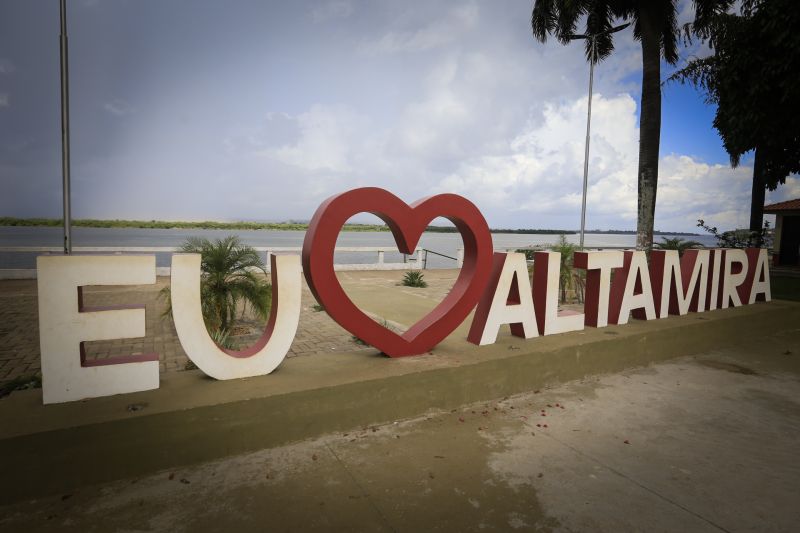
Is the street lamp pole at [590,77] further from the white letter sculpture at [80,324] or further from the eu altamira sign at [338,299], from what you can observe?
the white letter sculpture at [80,324]

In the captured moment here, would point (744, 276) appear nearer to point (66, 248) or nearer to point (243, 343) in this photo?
point (243, 343)

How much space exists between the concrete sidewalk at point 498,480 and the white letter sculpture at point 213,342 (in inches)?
26.9

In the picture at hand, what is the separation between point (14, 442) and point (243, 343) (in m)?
4.10

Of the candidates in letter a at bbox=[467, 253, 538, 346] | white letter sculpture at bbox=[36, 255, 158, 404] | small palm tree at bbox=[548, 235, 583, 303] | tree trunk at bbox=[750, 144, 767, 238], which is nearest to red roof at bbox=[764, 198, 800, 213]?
tree trunk at bbox=[750, 144, 767, 238]

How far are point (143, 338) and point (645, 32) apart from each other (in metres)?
15.6

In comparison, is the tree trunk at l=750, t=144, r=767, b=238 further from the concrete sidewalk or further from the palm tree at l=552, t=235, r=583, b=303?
the concrete sidewalk

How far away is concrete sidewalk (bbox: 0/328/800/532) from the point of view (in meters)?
2.48

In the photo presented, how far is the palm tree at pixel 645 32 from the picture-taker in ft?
41.3

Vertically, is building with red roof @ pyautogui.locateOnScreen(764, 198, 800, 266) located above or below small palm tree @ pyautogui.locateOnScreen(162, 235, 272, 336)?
above

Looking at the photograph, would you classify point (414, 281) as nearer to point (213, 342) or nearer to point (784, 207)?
point (213, 342)

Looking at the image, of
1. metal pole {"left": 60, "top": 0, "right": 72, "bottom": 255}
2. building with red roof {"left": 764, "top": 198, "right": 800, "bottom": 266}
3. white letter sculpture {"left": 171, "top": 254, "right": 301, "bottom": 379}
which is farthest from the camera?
building with red roof {"left": 764, "top": 198, "right": 800, "bottom": 266}

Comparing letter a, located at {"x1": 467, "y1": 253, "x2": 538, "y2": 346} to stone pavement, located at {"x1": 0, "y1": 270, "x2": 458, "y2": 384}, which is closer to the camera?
letter a, located at {"x1": 467, "y1": 253, "x2": 538, "y2": 346}

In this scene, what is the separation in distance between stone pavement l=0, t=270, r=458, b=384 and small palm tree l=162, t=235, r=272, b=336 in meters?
0.47

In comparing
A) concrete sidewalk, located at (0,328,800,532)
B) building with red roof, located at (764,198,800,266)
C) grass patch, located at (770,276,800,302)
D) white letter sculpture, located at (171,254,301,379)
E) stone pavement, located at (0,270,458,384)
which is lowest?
concrete sidewalk, located at (0,328,800,532)
